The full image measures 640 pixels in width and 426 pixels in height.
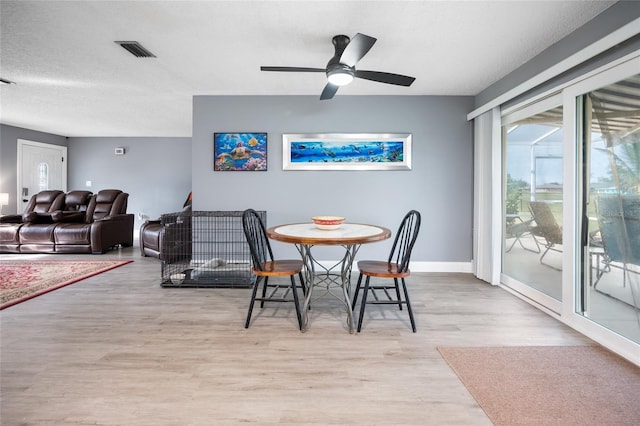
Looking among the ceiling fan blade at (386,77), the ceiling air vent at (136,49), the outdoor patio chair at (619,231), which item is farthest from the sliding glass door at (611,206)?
the ceiling air vent at (136,49)

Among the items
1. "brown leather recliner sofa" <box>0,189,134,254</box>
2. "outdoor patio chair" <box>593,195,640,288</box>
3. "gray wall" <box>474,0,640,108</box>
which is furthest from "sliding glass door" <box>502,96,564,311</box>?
"brown leather recliner sofa" <box>0,189,134,254</box>

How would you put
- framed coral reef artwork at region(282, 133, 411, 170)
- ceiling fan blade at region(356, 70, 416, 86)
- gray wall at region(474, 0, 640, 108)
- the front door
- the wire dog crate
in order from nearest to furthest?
1. gray wall at region(474, 0, 640, 108)
2. ceiling fan blade at region(356, 70, 416, 86)
3. the wire dog crate
4. framed coral reef artwork at region(282, 133, 411, 170)
5. the front door

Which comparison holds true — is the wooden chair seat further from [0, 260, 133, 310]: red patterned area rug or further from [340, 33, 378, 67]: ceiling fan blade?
[0, 260, 133, 310]: red patterned area rug

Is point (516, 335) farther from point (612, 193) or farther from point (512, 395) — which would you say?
point (612, 193)

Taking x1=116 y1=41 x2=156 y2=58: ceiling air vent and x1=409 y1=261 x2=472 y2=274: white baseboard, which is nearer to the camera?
x1=116 y1=41 x2=156 y2=58: ceiling air vent

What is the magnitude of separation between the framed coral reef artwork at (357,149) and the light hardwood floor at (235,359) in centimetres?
185

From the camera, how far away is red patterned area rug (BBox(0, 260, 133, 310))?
326 centimetres

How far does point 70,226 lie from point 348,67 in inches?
216

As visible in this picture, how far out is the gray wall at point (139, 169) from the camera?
7.63 meters

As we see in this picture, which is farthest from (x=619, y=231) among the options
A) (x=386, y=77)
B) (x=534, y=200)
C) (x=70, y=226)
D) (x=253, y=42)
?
(x=70, y=226)

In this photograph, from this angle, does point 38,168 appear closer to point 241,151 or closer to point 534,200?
point 241,151

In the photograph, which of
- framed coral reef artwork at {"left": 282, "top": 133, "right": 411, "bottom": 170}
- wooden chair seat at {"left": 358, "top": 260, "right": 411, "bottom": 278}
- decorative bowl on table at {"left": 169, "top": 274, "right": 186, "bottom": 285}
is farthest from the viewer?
framed coral reef artwork at {"left": 282, "top": 133, "right": 411, "bottom": 170}

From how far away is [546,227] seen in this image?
3059 mm

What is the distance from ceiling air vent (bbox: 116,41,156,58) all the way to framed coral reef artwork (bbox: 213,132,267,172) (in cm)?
136
